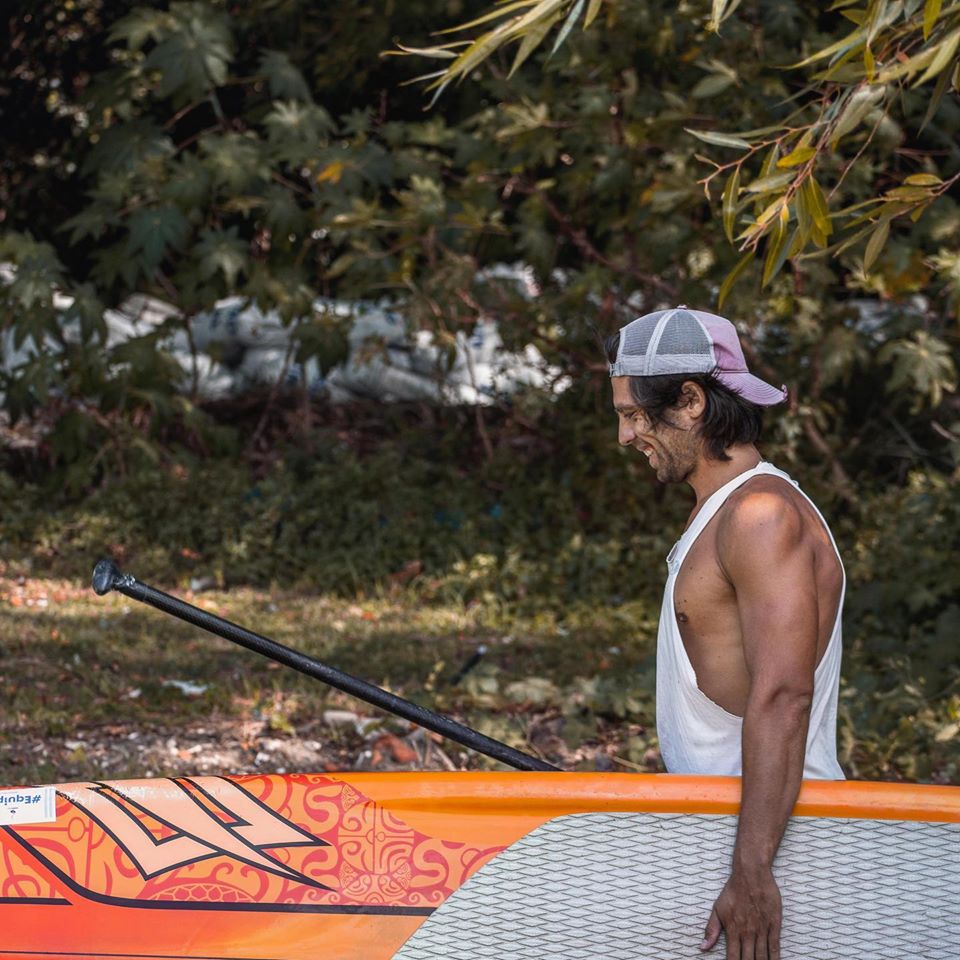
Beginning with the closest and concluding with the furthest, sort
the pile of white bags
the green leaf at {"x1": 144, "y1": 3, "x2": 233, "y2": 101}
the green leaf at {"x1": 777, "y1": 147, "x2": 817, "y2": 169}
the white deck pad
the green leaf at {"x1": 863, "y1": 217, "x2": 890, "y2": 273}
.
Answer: the white deck pad → the green leaf at {"x1": 777, "y1": 147, "x2": 817, "y2": 169} → the green leaf at {"x1": 863, "y1": 217, "x2": 890, "y2": 273} → the green leaf at {"x1": 144, "y1": 3, "x2": 233, "y2": 101} → the pile of white bags

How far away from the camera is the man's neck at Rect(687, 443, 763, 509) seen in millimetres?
2375

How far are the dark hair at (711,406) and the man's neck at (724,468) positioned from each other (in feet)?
0.04

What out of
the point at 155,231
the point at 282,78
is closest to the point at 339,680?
the point at 155,231

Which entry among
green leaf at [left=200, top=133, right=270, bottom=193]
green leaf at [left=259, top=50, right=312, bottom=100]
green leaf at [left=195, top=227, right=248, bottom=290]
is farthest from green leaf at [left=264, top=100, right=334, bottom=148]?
green leaf at [left=195, top=227, right=248, bottom=290]

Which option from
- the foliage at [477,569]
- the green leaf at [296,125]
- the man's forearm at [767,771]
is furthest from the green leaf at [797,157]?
the green leaf at [296,125]

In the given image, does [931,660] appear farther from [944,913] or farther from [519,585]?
[944,913]

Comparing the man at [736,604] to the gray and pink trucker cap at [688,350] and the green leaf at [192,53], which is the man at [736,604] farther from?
the green leaf at [192,53]

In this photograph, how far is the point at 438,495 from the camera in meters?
7.55

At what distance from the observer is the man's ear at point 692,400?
2.34 meters

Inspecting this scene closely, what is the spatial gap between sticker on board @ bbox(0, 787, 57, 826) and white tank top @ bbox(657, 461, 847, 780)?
1158 millimetres

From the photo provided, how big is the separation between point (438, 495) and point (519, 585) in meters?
0.97

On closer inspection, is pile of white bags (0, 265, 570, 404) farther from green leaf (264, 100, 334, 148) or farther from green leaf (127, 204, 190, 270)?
green leaf (264, 100, 334, 148)

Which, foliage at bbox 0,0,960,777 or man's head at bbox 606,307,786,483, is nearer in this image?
man's head at bbox 606,307,786,483

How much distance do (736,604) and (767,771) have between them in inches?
12.1
